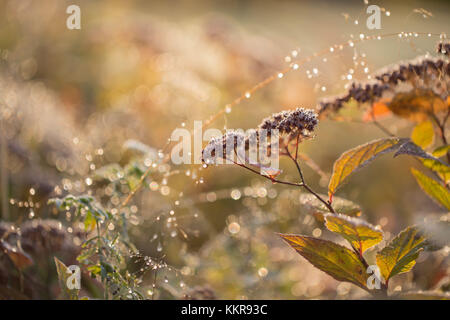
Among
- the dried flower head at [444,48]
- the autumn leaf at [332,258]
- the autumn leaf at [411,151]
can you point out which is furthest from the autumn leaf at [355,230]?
the dried flower head at [444,48]

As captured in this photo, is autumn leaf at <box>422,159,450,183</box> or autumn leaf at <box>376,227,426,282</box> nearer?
autumn leaf at <box>376,227,426,282</box>

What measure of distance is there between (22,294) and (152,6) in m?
6.06

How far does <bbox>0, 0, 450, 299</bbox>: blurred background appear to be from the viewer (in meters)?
1.30

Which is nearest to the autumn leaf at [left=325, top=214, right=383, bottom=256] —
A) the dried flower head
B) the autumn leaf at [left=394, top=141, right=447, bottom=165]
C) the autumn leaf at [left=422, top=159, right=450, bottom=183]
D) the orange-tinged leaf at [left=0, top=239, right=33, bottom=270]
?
the autumn leaf at [left=394, top=141, right=447, bottom=165]

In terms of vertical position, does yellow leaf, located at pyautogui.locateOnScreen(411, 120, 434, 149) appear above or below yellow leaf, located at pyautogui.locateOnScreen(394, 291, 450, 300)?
above

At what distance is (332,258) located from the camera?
3.17 ft

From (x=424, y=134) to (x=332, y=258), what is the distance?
0.53 meters

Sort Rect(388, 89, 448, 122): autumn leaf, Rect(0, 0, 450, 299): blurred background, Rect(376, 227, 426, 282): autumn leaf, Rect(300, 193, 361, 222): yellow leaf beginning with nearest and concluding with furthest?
Rect(376, 227, 426, 282): autumn leaf → Rect(300, 193, 361, 222): yellow leaf → Rect(388, 89, 448, 122): autumn leaf → Rect(0, 0, 450, 299): blurred background

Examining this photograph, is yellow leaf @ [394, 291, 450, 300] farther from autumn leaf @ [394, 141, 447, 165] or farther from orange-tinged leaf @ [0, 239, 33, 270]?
orange-tinged leaf @ [0, 239, 33, 270]

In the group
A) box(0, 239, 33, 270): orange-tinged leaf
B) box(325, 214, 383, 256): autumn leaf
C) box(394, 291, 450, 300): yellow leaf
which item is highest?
box(325, 214, 383, 256): autumn leaf

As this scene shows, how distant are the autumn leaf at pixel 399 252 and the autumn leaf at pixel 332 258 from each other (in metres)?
0.05

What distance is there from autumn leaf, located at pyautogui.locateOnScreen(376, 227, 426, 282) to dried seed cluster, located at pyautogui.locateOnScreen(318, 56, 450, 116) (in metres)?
0.38

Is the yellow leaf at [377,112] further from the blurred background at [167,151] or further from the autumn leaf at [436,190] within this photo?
the autumn leaf at [436,190]

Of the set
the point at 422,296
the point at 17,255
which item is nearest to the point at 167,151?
the point at 17,255
